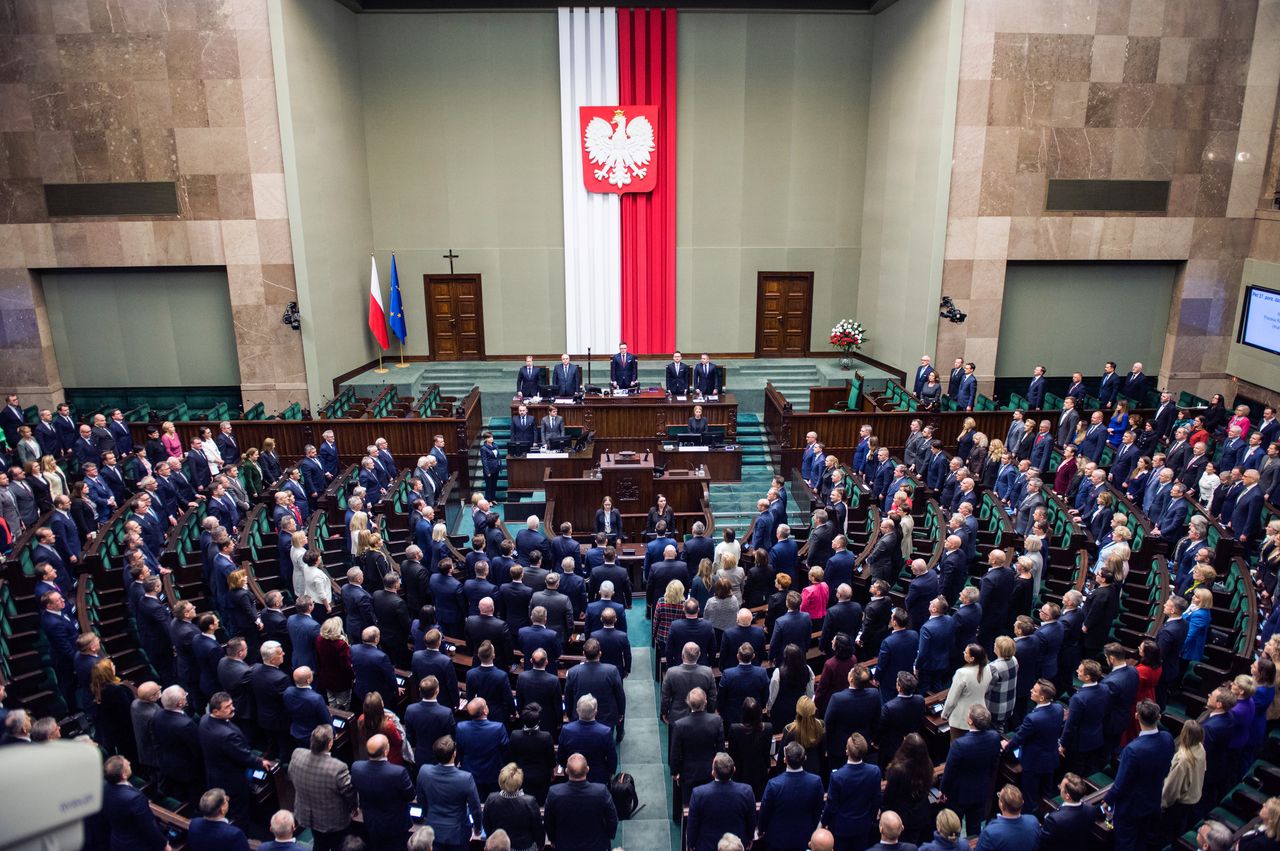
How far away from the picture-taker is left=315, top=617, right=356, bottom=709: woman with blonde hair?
263 inches

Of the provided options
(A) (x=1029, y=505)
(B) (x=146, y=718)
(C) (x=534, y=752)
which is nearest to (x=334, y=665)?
(B) (x=146, y=718)

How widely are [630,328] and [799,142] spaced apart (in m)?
5.52

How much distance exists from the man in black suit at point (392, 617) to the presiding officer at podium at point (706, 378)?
8793 millimetres

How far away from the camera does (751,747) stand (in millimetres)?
5715

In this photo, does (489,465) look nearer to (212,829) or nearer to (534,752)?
(534,752)

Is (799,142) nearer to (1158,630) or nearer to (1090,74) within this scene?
(1090,74)

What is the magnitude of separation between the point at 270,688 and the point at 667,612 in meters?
3.22

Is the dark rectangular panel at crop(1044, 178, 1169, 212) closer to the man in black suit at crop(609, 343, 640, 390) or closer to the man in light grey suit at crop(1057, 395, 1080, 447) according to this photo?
the man in light grey suit at crop(1057, 395, 1080, 447)

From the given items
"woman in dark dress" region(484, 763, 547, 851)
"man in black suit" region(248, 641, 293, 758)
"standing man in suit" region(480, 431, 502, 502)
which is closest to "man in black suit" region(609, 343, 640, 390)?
"standing man in suit" region(480, 431, 502, 502)

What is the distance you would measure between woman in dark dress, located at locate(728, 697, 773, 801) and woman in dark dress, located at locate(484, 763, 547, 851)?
140 centimetres

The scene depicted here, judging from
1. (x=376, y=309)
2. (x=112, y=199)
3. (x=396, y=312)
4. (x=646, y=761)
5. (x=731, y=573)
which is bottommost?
(x=646, y=761)

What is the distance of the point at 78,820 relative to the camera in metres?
1.56

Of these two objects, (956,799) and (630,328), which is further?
(630,328)

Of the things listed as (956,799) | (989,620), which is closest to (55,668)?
(956,799)
